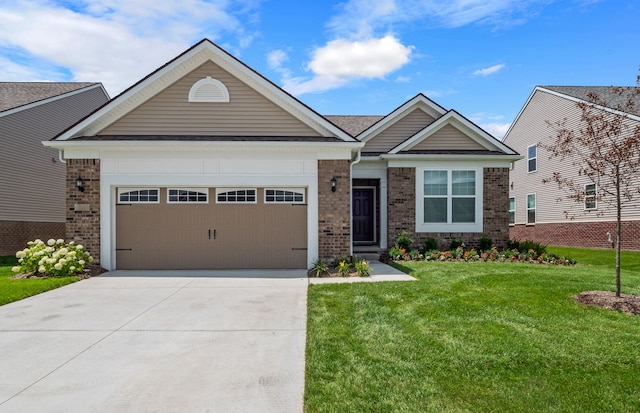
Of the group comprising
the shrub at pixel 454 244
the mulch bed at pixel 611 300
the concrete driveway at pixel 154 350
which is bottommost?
the concrete driveway at pixel 154 350

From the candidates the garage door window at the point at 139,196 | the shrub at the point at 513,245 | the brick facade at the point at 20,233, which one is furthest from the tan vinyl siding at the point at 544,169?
the brick facade at the point at 20,233

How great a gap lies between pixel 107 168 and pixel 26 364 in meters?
7.74

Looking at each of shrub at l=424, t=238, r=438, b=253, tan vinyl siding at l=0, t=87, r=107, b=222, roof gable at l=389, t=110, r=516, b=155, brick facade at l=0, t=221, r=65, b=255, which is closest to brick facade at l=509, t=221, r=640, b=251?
roof gable at l=389, t=110, r=516, b=155

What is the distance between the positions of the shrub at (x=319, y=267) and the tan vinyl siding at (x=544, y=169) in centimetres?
1338

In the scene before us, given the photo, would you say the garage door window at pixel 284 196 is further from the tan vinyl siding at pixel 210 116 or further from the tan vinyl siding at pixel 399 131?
the tan vinyl siding at pixel 399 131

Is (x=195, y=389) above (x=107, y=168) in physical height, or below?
below

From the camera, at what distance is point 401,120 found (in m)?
15.6

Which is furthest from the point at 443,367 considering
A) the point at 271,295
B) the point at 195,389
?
the point at 271,295

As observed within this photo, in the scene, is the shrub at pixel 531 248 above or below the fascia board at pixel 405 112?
below

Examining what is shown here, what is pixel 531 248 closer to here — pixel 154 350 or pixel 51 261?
pixel 154 350

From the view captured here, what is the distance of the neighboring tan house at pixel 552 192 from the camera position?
58.4 feet

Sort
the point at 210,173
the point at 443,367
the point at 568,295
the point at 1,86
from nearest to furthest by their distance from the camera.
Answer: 1. the point at 443,367
2. the point at 568,295
3. the point at 210,173
4. the point at 1,86

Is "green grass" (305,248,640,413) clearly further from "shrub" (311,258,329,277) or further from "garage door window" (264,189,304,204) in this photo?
"garage door window" (264,189,304,204)

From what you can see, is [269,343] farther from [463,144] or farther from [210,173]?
[463,144]
